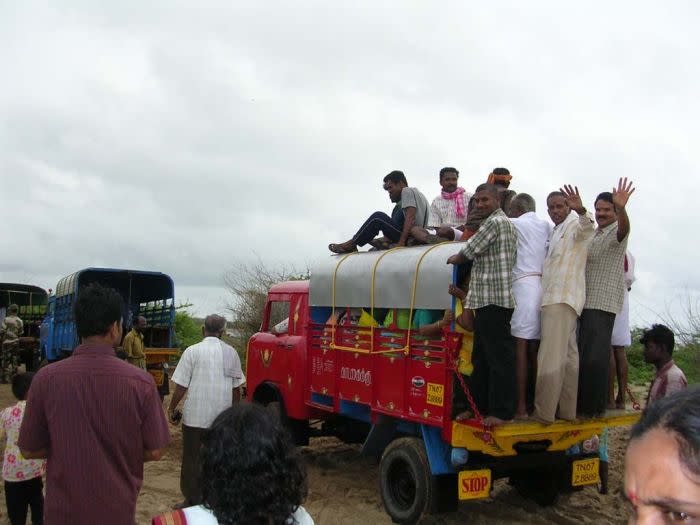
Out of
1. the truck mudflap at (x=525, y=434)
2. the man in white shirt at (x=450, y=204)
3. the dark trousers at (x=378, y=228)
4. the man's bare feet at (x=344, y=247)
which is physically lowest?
the truck mudflap at (x=525, y=434)

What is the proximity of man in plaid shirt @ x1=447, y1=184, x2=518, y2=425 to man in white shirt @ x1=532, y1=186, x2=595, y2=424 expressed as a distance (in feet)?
0.87

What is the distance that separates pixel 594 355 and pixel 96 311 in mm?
3579

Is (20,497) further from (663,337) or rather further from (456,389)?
(663,337)

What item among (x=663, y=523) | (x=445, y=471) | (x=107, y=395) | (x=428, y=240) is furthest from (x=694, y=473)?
(x=428, y=240)

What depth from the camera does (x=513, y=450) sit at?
5066mm

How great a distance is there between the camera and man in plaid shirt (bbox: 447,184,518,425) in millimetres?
4676

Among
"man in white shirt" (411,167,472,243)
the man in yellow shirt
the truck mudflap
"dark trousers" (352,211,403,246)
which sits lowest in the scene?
the truck mudflap

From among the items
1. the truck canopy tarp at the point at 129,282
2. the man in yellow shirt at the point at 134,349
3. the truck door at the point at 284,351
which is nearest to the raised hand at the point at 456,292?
the truck door at the point at 284,351

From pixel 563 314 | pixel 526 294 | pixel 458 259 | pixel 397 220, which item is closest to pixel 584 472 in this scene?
pixel 563 314

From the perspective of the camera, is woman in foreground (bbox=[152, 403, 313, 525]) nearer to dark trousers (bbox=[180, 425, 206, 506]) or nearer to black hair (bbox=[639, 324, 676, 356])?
dark trousers (bbox=[180, 425, 206, 506])

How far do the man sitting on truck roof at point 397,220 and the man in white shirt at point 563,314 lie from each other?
183 cm

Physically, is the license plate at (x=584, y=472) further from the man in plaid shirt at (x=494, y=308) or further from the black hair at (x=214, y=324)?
the black hair at (x=214, y=324)

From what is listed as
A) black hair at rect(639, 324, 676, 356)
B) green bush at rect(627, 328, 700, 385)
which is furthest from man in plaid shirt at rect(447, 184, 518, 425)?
green bush at rect(627, 328, 700, 385)

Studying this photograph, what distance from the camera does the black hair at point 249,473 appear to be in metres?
1.77
